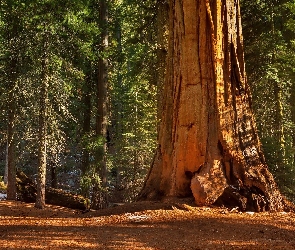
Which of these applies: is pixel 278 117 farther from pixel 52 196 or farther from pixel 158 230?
pixel 158 230

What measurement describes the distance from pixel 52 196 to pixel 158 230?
35.2 feet

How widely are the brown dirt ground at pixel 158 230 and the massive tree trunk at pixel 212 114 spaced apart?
0.60 m

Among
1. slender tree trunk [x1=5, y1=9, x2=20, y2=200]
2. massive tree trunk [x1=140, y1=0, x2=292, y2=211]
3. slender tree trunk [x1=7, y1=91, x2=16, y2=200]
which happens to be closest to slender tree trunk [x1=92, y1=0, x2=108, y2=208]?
slender tree trunk [x1=5, y1=9, x2=20, y2=200]

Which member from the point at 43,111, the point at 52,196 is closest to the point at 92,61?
the point at 43,111

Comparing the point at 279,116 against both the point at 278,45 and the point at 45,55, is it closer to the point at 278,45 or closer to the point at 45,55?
the point at 278,45

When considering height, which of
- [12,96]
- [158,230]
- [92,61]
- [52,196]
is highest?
[92,61]

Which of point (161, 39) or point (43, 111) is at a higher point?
point (161, 39)

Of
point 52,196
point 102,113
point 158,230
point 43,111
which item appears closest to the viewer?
point 158,230

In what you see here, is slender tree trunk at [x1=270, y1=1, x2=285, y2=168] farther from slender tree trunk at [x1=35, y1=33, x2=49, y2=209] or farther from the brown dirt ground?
slender tree trunk at [x1=35, y1=33, x2=49, y2=209]

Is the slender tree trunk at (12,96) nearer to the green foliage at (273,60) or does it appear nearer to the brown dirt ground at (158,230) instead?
the brown dirt ground at (158,230)

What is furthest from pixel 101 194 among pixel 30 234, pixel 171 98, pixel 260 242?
pixel 260 242

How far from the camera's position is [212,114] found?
8.12m

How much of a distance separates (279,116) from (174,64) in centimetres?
1017

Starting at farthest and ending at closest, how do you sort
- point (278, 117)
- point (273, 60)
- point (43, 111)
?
point (278, 117) → point (273, 60) → point (43, 111)
